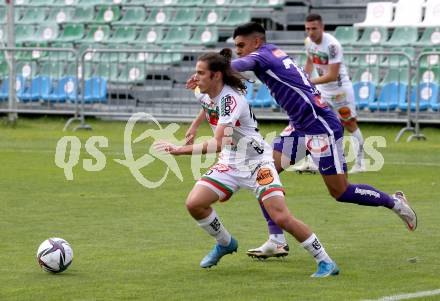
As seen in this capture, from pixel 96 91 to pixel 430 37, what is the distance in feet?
23.8

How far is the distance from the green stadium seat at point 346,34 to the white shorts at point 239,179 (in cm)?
1622

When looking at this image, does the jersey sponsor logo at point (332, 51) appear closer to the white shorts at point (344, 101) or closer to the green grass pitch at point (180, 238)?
the white shorts at point (344, 101)

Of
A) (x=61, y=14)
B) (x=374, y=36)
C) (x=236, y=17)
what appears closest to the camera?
(x=374, y=36)

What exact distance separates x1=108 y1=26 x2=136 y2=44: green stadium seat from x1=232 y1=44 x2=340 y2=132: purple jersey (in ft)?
59.2

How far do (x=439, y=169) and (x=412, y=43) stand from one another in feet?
27.2

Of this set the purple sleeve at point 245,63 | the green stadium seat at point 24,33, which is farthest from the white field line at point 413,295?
the green stadium seat at point 24,33

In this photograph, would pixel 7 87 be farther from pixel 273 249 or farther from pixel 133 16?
pixel 273 249

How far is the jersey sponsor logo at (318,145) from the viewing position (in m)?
9.98

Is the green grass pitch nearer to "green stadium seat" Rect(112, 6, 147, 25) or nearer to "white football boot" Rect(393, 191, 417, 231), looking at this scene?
"white football boot" Rect(393, 191, 417, 231)

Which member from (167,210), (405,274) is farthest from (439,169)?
(405,274)

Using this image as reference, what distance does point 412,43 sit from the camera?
24203mm

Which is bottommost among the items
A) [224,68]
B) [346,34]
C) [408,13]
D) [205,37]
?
[205,37]

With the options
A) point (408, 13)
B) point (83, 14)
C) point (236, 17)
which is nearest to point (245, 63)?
point (408, 13)

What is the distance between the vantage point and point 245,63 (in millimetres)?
9516
